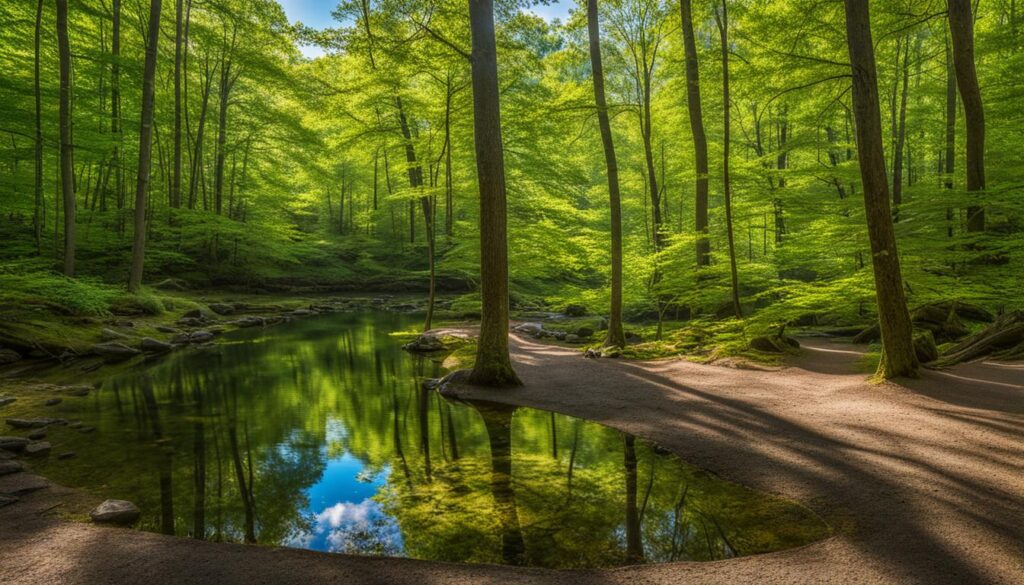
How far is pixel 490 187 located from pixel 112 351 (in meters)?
10.3

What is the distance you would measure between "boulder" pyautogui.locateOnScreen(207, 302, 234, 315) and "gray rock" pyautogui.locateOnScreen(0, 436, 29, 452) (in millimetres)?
15555

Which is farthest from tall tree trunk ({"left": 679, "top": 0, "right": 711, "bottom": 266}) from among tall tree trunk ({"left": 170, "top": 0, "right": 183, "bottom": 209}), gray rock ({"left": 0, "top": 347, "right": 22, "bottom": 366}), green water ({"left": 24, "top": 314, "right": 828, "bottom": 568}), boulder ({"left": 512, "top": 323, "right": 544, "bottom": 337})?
tall tree trunk ({"left": 170, "top": 0, "right": 183, "bottom": 209})

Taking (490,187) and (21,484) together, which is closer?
(21,484)

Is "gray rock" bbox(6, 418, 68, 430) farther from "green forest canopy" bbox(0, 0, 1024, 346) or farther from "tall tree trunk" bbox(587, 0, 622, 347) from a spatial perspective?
"tall tree trunk" bbox(587, 0, 622, 347)

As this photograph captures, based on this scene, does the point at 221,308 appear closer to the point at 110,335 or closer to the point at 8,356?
the point at 110,335

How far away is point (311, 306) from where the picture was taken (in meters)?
24.5

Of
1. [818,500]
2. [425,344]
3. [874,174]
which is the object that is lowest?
[818,500]

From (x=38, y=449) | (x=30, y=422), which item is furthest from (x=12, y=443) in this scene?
(x=30, y=422)

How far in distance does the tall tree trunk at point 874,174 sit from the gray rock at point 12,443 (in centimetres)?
1074

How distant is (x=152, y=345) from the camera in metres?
12.8

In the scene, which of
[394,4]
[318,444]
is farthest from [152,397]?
[394,4]

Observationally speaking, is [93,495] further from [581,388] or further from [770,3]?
[770,3]

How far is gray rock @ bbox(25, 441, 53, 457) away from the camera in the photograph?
5480 millimetres

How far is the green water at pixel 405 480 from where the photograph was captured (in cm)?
366
